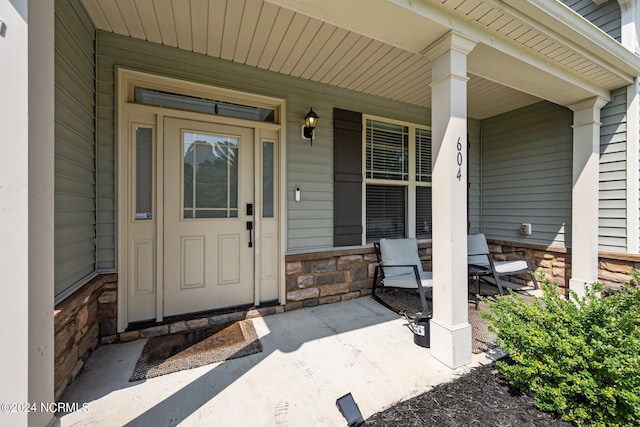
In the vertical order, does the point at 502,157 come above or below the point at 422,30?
below

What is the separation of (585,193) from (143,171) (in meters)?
5.02

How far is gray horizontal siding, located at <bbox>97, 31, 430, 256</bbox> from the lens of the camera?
2.36m

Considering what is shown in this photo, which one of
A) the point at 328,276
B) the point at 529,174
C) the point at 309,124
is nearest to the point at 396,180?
the point at 309,124

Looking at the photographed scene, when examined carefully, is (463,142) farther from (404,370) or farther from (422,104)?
(422,104)

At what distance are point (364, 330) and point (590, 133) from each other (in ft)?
11.9

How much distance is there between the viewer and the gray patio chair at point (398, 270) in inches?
114

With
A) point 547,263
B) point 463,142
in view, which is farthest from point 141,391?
point 547,263

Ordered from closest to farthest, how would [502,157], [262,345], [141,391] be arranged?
[141,391]
[262,345]
[502,157]

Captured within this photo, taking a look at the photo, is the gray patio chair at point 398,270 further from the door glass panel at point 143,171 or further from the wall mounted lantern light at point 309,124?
the door glass panel at point 143,171

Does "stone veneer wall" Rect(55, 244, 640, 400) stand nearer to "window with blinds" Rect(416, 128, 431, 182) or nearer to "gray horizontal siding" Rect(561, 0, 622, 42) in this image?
"window with blinds" Rect(416, 128, 431, 182)

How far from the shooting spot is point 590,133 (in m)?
3.24

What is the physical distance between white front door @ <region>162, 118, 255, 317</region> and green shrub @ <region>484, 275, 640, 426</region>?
7.98 ft

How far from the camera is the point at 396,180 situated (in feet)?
12.9

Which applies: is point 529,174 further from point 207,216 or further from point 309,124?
point 207,216
